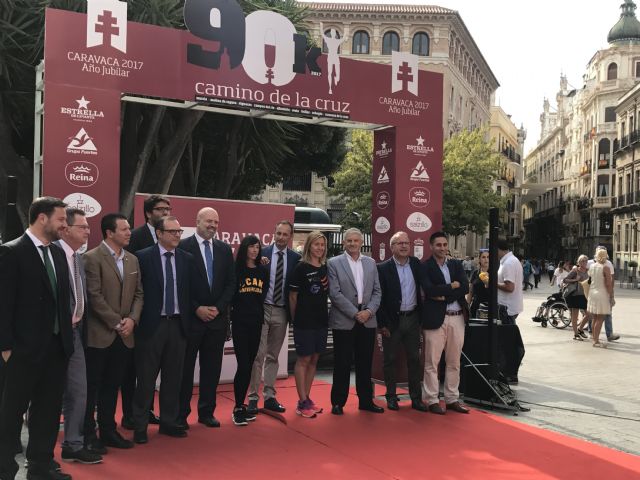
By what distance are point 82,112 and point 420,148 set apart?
431cm

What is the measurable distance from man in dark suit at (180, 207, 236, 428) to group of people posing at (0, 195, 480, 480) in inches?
0.5

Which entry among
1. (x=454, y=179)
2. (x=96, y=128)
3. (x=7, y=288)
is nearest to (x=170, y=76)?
(x=96, y=128)

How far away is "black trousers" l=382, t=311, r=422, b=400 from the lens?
718 centimetres

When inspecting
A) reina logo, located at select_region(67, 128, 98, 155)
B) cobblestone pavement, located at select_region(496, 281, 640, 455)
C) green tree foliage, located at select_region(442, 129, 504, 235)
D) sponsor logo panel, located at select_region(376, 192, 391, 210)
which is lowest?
cobblestone pavement, located at select_region(496, 281, 640, 455)

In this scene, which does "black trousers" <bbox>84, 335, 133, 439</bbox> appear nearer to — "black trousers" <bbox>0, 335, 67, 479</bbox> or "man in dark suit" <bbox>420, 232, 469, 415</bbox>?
"black trousers" <bbox>0, 335, 67, 479</bbox>

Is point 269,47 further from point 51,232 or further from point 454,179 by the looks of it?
point 454,179

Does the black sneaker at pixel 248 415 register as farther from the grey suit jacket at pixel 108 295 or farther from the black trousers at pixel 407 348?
the black trousers at pixel 407 348

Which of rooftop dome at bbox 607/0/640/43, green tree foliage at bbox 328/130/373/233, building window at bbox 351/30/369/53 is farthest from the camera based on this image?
rooftop dome at bbox 607/0/640/43

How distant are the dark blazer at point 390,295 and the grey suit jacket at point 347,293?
0.56 feet

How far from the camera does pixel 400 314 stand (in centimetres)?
720

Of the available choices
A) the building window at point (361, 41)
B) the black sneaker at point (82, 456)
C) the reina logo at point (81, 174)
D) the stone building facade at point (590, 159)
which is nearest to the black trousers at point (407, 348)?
the black sneaker at point (82, 456)

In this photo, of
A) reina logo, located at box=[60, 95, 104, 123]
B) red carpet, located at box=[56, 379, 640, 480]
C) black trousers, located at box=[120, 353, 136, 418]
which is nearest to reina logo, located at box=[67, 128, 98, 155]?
reina logo, located at box=[60, 95, 104, 123]

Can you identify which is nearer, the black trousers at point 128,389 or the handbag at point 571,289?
the black trousers at point 128,389

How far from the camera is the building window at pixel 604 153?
64250 millimetres
